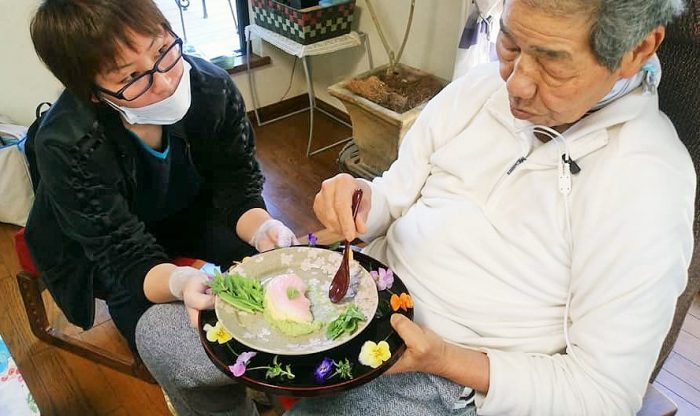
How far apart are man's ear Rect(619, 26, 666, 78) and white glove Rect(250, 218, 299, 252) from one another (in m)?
0.74

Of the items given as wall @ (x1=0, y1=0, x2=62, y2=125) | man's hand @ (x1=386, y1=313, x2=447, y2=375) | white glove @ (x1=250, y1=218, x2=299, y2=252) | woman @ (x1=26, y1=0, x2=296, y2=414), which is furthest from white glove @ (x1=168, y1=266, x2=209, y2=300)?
wall @ (x1=0, y1=0, x2=62, y2=125)

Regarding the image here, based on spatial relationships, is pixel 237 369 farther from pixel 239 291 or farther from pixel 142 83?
pixel 142 83

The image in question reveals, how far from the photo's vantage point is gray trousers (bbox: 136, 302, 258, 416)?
112 cm

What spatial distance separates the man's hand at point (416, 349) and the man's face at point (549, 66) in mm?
397

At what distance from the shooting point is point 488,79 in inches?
43.6

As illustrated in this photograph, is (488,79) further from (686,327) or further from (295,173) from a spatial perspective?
(295,173)

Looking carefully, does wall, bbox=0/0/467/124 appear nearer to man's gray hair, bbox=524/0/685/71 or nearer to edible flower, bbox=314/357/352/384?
man's gray hair, bbox=524/0/685/71

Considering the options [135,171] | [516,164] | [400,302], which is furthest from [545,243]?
[135,171]

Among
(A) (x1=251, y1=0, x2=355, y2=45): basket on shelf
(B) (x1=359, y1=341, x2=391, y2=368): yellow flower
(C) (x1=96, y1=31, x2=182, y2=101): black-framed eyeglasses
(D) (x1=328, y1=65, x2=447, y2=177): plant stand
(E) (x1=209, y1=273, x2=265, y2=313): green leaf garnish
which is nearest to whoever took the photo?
(B) (x1=359, y1=341, x2=391, y2=368): yellow flower

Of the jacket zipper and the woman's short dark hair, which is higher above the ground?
the woman's short dark hair

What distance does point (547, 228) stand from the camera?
95 centimetres

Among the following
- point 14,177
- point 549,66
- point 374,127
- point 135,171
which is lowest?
point 14,177

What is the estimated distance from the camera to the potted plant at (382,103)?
2.17 metres

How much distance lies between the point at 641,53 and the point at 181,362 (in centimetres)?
98
